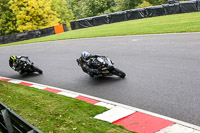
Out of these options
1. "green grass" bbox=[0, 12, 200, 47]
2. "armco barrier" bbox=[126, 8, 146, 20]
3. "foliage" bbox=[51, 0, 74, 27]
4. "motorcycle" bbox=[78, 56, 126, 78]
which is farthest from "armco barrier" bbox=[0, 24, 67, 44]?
"foliage" bbox=[51, 0, 74, 27]

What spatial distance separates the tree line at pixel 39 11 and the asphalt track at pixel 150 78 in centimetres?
3556

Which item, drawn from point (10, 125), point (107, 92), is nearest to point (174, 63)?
point (107, 92)

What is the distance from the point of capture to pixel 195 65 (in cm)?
997

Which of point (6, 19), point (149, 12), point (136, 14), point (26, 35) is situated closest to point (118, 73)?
point (149, 12)

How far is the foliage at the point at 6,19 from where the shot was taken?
57.3m

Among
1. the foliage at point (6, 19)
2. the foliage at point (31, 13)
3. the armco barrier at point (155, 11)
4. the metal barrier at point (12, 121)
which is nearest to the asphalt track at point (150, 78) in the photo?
the metal barrier at point (12, 121)

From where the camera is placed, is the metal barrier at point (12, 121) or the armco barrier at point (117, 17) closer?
the metal barrier at point (12, 121)

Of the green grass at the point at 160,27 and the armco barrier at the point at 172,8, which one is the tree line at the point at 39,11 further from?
the armco barrier at the point at 172,8

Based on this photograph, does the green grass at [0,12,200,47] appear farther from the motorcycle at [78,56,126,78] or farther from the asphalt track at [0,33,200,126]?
the motorcycle at [78,56,126,78]

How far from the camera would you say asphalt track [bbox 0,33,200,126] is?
276 inches

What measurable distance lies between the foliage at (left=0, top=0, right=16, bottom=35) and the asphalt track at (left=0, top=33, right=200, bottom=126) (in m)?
44.4

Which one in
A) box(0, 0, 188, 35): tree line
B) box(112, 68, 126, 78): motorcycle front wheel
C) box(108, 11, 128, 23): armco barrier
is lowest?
box(112, 68, 126, 78): motorcycle front wheel

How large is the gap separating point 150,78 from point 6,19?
55313 mm

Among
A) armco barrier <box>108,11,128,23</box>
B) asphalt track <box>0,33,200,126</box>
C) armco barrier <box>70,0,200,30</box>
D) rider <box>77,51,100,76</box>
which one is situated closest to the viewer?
asphalt track <box>0,33,200,126</box>
